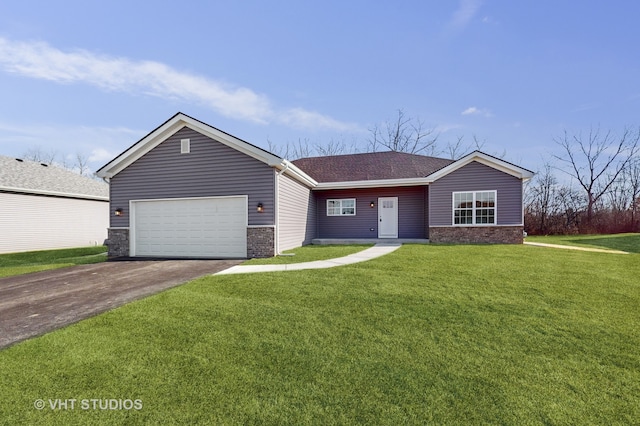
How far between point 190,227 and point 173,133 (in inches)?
142

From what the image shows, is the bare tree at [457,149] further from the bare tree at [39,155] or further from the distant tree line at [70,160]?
the bare tree at [39,155]

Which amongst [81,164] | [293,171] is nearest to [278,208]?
[293,171]

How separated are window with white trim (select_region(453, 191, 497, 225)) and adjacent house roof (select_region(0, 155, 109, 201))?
2065 cm

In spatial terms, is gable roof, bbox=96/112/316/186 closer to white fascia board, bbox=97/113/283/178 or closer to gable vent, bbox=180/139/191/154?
white fascia board, bbox=97/113/283/178

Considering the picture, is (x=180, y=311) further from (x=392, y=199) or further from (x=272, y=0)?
(x=392, y=199)

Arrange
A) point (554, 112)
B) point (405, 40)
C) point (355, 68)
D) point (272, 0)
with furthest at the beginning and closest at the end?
1. point (554, 112)
2. point (355, 68)
3. point (405, 40)
4. point (272, 0)

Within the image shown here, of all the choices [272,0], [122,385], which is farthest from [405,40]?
[122,385]

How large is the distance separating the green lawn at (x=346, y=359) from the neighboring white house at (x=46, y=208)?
15.2 m

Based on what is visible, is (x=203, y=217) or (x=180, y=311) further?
(x=203, y=217)

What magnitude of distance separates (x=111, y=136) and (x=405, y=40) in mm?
20699

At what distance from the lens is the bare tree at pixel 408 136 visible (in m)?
31.2

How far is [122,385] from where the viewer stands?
2705mm

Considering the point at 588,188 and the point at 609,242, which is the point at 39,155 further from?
the point at 588,188

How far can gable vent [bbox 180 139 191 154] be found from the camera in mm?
10906
